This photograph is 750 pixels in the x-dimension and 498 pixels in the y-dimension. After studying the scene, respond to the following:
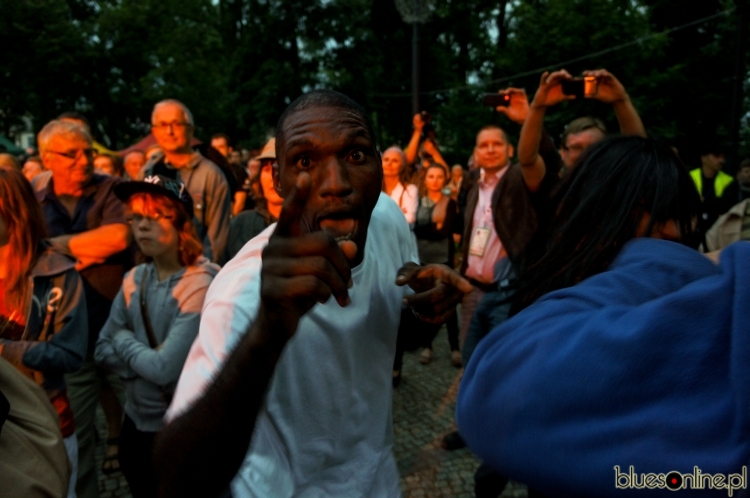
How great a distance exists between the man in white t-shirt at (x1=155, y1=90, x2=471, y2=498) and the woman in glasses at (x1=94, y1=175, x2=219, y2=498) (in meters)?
1.46

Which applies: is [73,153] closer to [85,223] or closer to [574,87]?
[85,223]

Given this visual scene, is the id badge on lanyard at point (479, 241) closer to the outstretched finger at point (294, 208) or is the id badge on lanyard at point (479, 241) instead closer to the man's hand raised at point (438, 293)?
the man's hand raised at point (438, 293)

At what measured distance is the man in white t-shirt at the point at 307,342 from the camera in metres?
0.97

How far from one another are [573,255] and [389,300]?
1.85ft

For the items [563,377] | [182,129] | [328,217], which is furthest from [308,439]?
[182,129]

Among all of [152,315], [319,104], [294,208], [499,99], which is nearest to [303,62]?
[499,99]

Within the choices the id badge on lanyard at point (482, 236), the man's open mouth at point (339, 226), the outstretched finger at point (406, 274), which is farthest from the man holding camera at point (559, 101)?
the man's open mouth at point (339, 226)

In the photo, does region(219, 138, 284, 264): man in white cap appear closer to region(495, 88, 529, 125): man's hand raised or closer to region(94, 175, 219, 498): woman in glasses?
region(94, 175, 219, 498): woman in glasses

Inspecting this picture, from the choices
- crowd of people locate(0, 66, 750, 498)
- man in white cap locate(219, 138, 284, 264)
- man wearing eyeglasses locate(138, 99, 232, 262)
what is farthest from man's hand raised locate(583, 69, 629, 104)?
man wearing eyeglasses locate(138, 99, 232, 262)

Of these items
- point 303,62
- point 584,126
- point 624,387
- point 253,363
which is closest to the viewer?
point 624,387

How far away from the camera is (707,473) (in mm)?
850

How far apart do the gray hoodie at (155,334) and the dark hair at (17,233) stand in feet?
1.69

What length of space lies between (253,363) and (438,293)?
48cm

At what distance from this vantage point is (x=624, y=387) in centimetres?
89
